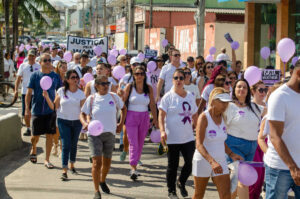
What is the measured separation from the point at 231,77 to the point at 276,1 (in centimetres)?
1015

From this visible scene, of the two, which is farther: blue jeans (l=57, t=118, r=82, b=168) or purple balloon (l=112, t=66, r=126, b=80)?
purple balloon (l=112, t=66, r=126, b=80)

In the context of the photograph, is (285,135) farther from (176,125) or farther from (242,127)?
(176,125)

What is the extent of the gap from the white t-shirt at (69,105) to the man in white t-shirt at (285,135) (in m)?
4.29

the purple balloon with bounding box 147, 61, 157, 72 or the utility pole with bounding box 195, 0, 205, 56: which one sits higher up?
the utility pole with bounding box 195, 0, 205, 56

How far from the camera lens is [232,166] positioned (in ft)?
19.3

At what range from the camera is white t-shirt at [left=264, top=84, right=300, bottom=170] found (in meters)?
4.22

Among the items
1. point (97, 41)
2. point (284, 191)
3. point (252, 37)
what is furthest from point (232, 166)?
point (252, 37)

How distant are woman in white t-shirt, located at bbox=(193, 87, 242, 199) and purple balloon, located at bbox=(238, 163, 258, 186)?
0.59ft

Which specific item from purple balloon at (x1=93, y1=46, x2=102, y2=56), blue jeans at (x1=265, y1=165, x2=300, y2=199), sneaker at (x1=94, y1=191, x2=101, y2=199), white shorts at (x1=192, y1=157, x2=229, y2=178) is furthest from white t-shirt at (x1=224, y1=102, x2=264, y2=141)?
purple balloon at (x1=93, y1=46, x2=102, y2=56)

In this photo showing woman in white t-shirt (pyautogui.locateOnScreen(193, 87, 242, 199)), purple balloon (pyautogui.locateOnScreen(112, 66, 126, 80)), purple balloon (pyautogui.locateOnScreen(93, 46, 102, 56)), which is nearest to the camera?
woman in white t-shirt (pyautogui.locateOnScreen(193, 87, 242, 199))

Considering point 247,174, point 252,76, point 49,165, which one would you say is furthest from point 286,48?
point 49,165

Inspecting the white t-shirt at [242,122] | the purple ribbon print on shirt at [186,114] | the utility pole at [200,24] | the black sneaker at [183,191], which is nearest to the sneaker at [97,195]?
the black sneaker at [183,191]

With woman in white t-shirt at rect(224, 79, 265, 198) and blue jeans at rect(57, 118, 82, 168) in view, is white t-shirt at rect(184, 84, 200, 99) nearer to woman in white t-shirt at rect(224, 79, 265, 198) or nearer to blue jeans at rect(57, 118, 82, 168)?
blue jeans at rect(57, 118, 82, 168)

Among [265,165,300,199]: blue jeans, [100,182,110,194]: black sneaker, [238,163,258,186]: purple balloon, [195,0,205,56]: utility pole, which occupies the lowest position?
[100,182,110,194]: black sneaker
